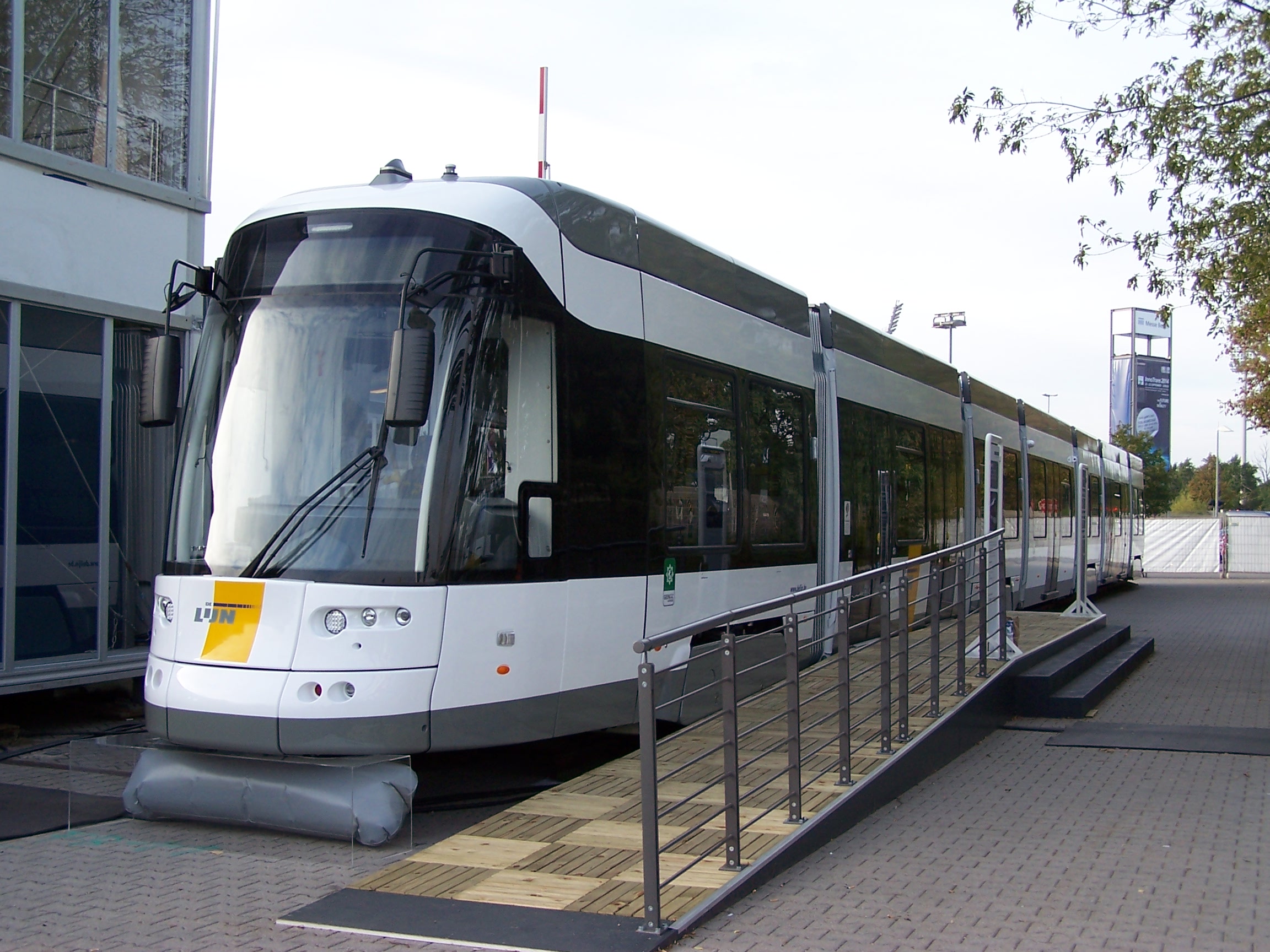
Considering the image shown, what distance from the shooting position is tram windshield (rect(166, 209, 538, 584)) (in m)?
6.54

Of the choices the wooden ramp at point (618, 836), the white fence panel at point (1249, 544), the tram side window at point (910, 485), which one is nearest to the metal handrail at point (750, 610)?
the wooden ramp at point (618, 836)

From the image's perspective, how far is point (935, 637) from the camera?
864cm

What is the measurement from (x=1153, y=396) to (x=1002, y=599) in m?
73.0

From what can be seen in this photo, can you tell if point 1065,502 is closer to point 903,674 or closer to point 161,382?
point 903,674

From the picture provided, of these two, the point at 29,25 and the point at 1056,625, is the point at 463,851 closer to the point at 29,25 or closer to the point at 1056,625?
the point at 29,25

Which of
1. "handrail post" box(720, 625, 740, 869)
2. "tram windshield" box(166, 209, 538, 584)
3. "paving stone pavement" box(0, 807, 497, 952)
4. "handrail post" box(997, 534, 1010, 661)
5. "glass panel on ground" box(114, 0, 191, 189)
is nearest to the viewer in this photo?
"paving stone pavement" box(0, 807, 497, 952)

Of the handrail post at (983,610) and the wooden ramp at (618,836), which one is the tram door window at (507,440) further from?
the handrail post at (983,610)

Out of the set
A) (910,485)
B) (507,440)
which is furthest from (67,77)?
(910,485)

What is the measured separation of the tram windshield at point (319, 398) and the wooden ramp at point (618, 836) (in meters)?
1.38

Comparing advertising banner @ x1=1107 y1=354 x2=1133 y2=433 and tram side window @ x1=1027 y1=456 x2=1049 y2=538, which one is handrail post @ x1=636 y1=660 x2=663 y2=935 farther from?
advertising banner @ x1=1107 y1=354 x2=1133 y2=433

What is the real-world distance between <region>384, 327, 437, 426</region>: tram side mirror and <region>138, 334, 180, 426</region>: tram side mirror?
1.76m

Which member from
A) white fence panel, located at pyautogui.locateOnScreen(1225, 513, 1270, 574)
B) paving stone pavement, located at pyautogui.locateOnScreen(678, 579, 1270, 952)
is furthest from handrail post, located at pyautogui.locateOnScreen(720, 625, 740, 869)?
white fence panel, located at pyautogui.locateOnScreen(1225, 513, 1270, 574)

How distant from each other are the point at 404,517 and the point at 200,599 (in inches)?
46.4

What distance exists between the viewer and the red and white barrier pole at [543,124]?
10.1 metres
